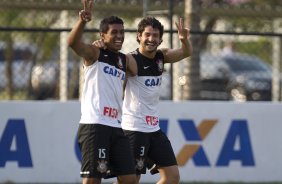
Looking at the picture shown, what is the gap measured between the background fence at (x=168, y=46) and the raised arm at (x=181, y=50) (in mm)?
3218

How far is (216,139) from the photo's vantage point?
12773 mm

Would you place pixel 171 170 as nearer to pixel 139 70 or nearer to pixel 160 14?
pixel 139 70

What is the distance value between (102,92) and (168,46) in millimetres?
5165

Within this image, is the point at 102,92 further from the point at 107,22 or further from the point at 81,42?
the point at 107,22

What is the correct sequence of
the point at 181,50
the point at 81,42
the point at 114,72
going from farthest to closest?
1. the point at 181,50
2. the point at 114,72
3. the point at 81,42

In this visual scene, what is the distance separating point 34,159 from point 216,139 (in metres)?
2.38

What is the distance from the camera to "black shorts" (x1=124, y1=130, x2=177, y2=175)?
9.64 m

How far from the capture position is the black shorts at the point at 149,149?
9.64m

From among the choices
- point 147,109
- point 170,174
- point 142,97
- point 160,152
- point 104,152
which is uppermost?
point 142,97

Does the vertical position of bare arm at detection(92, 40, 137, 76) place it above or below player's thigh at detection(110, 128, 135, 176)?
above

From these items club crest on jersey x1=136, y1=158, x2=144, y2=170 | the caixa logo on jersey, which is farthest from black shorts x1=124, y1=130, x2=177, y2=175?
the caixa logo on jersey

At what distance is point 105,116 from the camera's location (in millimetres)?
8922

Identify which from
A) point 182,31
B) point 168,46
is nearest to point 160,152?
point 182,31

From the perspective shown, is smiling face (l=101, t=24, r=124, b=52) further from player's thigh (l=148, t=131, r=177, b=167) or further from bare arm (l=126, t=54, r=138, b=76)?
player's thigh (l=148, t=131, r=177, b=167)
